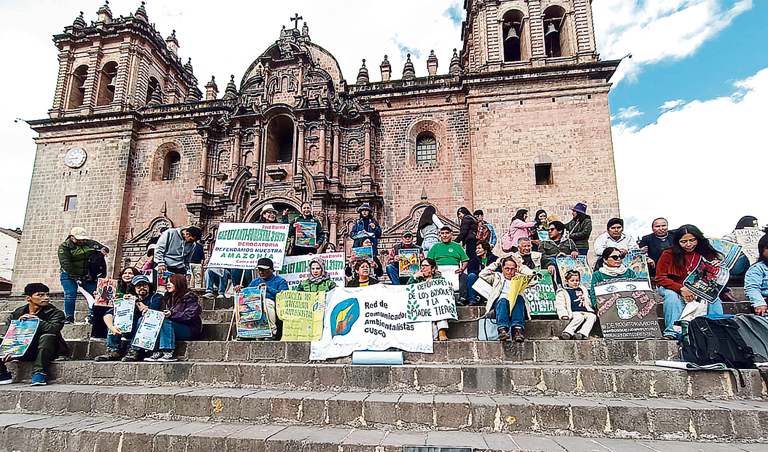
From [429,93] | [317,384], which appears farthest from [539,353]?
[429,93]

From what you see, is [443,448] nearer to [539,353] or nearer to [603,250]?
[539,353]

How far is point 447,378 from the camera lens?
4.90 meters

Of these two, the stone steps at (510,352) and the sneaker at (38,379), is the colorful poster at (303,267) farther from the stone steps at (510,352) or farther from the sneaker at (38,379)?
the sneaker at (38,379)

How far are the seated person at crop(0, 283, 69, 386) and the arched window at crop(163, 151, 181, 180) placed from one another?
13.7 metres

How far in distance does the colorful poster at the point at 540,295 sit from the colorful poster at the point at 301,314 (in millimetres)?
3167

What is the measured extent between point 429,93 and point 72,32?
1806cm

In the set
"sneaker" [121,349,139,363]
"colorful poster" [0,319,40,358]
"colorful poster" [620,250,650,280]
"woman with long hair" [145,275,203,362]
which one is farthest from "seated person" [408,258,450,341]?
"colorful poster" [0,319,40,358]

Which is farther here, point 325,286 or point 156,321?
point 325,286

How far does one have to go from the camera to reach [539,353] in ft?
17.8

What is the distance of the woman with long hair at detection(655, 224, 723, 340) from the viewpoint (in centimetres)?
553

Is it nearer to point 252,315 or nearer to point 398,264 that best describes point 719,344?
point 398,264

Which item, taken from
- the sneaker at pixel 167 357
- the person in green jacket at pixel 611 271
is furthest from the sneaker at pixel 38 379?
the person in green jacket at pixel 611 271

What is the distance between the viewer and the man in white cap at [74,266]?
7.66 meters

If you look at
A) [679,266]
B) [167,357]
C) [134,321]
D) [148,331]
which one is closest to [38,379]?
[134,321]
